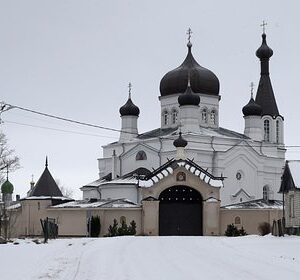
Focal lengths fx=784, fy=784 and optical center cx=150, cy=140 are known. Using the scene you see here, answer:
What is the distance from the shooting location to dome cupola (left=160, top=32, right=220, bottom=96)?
6888 cm

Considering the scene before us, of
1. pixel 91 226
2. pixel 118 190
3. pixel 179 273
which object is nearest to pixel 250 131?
pixel 118 190

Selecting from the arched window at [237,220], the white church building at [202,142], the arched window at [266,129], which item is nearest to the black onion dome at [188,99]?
the white church building at [202,142]

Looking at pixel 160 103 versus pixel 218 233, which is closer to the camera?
pixel 218 233

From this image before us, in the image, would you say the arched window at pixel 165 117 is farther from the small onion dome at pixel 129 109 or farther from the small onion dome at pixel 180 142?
the small onion dome at pixel 180 142

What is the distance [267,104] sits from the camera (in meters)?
74.1

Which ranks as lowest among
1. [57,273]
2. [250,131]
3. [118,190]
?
[57,273]

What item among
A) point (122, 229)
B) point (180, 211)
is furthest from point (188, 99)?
point (122, 229)

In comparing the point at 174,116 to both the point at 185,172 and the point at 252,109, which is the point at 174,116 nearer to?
the point at 252,109

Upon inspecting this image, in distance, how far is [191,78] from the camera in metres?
68.6

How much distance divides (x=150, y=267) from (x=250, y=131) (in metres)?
54.5

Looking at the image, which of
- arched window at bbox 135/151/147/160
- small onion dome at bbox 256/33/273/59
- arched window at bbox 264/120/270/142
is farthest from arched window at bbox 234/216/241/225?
A: small onion dome at bbox 256/33/273/59

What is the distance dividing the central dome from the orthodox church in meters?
0.09

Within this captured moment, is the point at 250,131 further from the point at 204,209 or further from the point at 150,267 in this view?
the point at 150,267

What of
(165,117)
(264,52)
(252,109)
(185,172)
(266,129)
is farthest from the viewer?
(264,52)
